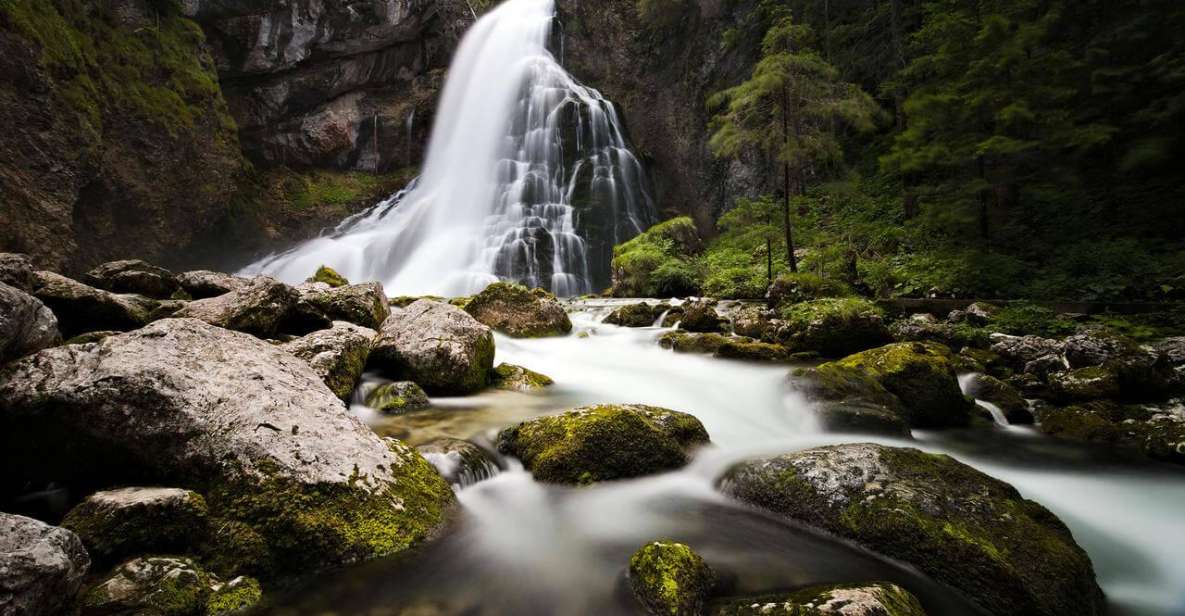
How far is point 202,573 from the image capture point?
7.45 feet

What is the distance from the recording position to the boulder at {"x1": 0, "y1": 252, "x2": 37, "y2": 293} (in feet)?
14.2

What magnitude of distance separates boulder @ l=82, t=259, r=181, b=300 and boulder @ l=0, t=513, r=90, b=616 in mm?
7114

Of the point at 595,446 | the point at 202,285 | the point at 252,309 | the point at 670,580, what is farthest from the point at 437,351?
the point at 202,285

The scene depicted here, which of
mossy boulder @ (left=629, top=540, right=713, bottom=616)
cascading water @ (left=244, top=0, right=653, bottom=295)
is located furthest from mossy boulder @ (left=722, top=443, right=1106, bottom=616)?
cascading water @ (left=244, top=0, right=653, bottom=295)

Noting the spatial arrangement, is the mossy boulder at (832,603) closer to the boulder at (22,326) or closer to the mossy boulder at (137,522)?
the mossy boulder at (137,522)

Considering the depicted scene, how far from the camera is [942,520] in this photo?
281 centimetres

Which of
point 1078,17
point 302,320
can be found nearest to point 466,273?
point 302,320

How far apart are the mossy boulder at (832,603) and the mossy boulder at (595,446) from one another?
5.37 ft

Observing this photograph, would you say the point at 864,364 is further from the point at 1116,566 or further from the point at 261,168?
the point at 261,168

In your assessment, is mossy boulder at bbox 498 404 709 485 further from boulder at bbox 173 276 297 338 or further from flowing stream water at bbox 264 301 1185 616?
boulder at bbox 173 276 297 338

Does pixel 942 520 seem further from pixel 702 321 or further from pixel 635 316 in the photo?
pixel 635 316

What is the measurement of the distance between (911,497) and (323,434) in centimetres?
380

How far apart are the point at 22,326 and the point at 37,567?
82.0 inches

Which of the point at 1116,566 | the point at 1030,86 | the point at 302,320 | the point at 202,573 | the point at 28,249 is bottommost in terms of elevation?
the point at 1116,566
